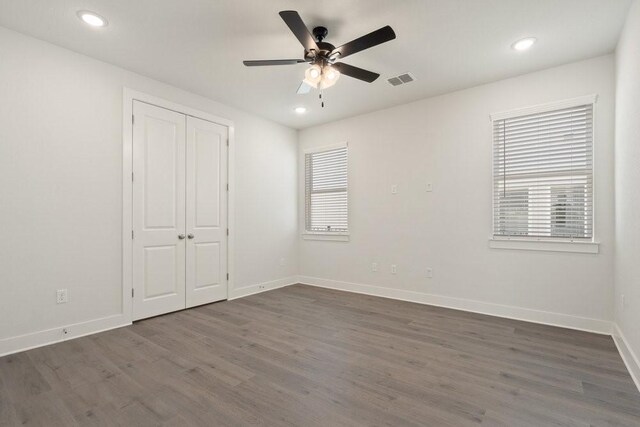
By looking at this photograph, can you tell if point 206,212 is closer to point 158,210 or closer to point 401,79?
point 158,210

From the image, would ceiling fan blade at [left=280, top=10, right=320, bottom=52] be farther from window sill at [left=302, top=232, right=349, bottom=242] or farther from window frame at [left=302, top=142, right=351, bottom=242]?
window sill at [left=302, top=232, right=349, bottom=242]

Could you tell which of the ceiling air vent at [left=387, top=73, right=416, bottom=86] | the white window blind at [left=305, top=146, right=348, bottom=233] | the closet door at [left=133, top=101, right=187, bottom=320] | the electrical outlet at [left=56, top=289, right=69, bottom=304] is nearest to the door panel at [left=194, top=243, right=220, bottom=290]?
the closet door at [left=133, top=101, right=187, bottom=320]

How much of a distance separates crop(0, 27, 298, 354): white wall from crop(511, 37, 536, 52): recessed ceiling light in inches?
152

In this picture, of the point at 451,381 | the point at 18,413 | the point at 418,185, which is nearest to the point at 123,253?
the point at 18,413

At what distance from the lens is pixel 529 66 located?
3.42 metres

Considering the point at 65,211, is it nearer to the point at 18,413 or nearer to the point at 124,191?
the point at 124,191

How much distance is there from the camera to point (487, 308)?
3.82 meters

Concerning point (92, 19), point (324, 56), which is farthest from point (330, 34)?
point (92, 19)

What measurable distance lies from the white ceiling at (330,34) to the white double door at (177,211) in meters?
0.69

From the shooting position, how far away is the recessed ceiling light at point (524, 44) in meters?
2.90

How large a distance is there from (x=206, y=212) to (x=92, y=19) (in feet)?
7.72

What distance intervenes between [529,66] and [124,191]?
15.4 feet

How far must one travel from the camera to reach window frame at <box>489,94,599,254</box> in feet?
10.6

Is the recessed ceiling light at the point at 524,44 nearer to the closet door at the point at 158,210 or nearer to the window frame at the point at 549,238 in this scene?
the window frame at the point at 549,238
